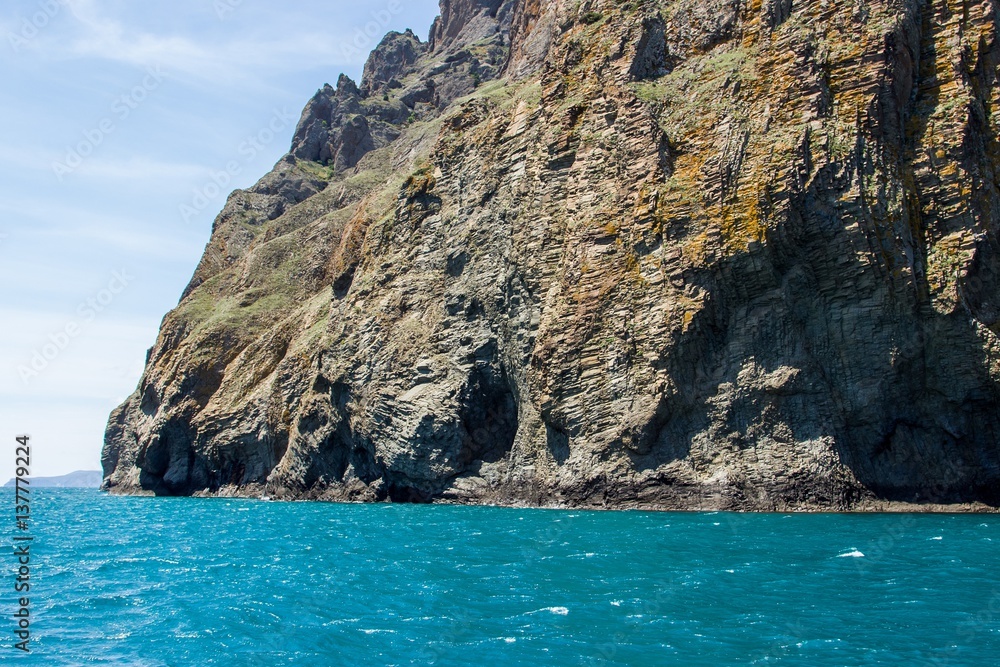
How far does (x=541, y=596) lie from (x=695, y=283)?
2523cm

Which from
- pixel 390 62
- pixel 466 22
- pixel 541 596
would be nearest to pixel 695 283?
pixel 541 596

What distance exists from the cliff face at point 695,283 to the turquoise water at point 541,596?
21.6 ft

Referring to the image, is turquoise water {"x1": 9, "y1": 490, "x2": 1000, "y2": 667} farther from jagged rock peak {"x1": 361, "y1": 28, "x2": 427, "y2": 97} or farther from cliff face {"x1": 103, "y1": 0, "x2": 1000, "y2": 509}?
jagged rock peak {"x1": 361, "y1": 28, "x2": 427, "y2": 97}

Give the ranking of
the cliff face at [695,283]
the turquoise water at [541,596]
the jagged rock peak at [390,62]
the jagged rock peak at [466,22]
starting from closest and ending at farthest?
1. the turquoise water at [541,596]
2. the cliff face at [695,283]
3. the jagged rock peak at [390,62]
4. the jagged rock peak at [466,22]

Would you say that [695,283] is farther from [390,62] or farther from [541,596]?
[390,62]

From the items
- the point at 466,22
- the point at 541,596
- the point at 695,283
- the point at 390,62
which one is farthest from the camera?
the point at 466,22

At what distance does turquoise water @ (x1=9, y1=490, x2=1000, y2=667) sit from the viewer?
15062mm

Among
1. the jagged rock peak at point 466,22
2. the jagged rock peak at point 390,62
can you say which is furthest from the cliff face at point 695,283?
the jagged rock peak at point 466,22

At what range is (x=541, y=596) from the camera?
63.7 feet

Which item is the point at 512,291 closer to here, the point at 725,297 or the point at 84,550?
the point at 725,297

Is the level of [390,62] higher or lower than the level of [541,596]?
higher

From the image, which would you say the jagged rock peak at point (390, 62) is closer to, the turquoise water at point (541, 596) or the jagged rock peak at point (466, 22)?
the jagged rock peak at point (466, 22)

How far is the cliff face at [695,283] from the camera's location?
37844 millimetres

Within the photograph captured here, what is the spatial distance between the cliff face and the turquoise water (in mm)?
6576
